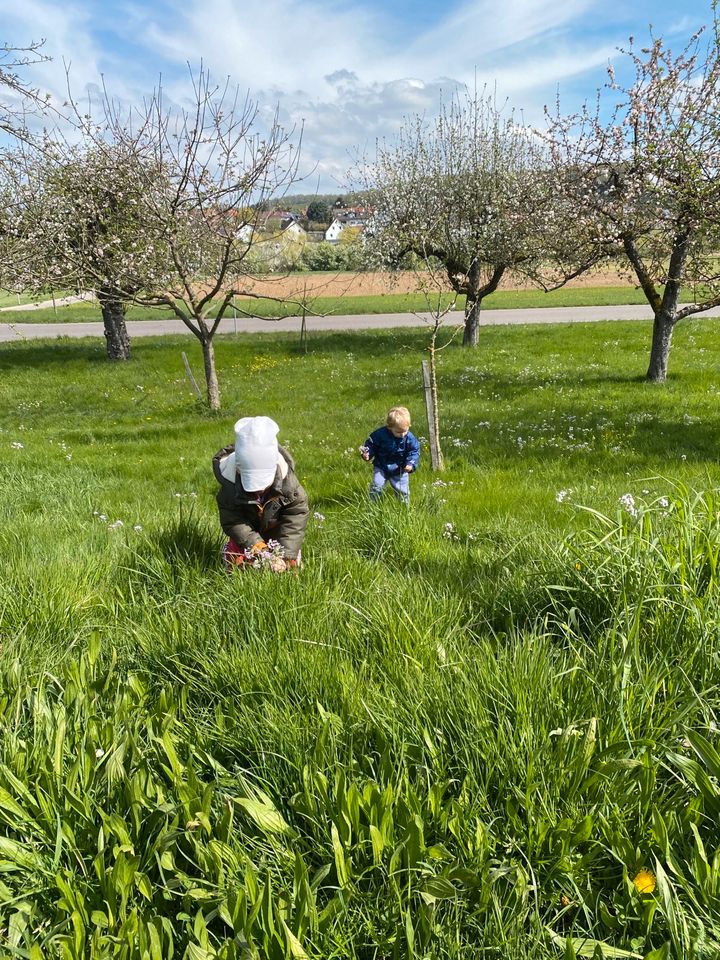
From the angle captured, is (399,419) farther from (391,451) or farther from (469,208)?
(469,208)

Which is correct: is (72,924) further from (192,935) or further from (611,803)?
(611,803)

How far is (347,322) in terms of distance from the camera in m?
25.6

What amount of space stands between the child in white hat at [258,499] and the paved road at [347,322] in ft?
62.3

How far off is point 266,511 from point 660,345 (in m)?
10.2

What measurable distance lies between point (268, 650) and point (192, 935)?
1092 millimetres

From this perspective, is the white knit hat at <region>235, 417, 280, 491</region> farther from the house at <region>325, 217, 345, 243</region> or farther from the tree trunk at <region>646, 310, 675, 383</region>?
the house at <region>325, 217, 345, 243</region>

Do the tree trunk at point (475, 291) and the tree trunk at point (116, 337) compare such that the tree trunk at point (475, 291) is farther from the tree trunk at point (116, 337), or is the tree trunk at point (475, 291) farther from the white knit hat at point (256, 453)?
the white knit hat at point (256, 453)

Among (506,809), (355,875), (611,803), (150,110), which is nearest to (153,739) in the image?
(355,875)

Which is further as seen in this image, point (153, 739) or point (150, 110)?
point (150, 110)

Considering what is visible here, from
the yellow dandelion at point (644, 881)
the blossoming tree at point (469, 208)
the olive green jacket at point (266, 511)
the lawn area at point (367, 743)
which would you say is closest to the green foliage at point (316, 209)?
the blossoming tree at point (469, 208)

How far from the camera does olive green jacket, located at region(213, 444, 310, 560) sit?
3838mm

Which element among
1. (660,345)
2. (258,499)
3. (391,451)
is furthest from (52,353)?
(258,499)

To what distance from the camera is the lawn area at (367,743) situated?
163 centimetres

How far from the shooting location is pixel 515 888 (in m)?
1.64
